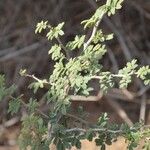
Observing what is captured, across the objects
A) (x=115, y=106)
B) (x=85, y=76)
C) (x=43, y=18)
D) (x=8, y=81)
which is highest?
(x=43, y=18)

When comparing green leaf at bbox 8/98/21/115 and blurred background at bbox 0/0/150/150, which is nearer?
green leaf at bbox 8/98/21/115

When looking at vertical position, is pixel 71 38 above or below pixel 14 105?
above

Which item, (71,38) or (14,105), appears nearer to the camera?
(14,105)

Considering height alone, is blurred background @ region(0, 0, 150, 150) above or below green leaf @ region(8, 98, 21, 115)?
above

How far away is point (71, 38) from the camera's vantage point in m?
3.12

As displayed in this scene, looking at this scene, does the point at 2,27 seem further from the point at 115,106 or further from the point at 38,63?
the point at 115,106

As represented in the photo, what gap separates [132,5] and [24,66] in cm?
71

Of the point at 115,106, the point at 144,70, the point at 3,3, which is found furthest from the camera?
the point at 3,3

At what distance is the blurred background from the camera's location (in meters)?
2.99

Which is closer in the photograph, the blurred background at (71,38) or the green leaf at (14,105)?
the green leaf at (14,105)

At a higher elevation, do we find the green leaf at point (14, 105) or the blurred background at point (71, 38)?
the blurred background at point (71, 38)

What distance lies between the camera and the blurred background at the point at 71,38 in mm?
2992

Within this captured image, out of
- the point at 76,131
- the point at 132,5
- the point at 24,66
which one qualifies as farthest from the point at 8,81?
the point at 76,131

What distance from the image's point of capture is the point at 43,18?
123 inches
